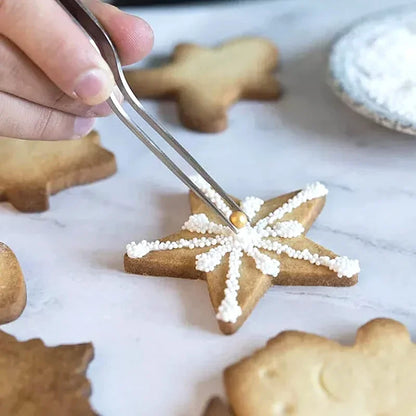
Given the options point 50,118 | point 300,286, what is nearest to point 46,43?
point 50,118

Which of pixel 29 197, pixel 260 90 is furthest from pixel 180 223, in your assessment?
pixel 260 90

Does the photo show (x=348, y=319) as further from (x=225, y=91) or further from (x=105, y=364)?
(x=225, y=91)

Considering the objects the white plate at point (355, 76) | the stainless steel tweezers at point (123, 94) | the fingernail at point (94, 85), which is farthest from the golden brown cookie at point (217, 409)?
the white plate at point (355, 76)

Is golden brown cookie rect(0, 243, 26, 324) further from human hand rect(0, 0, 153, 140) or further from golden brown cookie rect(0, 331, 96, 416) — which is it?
human hand rect(0, 0, 153, 140)

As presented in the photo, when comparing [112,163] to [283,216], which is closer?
[283,216]

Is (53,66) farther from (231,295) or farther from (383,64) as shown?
(383,64)

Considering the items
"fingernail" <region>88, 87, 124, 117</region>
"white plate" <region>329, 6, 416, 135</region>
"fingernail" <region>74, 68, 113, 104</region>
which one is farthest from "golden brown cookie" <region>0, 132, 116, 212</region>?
"white plate" <region>329, 6, 416, 135</region>
